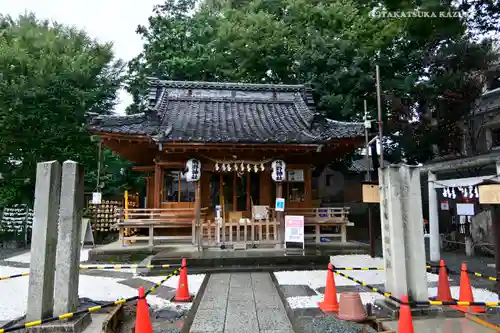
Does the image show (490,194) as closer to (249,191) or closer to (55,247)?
(55,247)

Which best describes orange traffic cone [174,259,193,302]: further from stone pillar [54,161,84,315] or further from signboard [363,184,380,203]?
signboard [363,184,380,203]

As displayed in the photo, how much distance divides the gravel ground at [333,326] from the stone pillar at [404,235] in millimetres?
920

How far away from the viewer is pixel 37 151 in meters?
17.7

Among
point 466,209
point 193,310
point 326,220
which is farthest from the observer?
point 326,220

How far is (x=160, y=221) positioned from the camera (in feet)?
41.1

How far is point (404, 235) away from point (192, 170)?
818cm

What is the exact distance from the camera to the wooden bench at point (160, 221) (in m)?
12.3

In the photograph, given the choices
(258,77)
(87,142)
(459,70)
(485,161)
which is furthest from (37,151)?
(459,70)

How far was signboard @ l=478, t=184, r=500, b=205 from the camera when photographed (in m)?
6.00

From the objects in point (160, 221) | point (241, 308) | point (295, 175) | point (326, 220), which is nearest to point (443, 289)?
point (241, 308)

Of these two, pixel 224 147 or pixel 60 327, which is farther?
pixel 224 147

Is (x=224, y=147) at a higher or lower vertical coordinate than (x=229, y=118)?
lower

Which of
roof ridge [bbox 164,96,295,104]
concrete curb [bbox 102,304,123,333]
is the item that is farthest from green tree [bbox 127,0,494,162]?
concrete curb [bbox 102,304,123,333]

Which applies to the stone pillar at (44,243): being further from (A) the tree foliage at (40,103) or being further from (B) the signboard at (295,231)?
(A) the tree foliage at (40,103)
